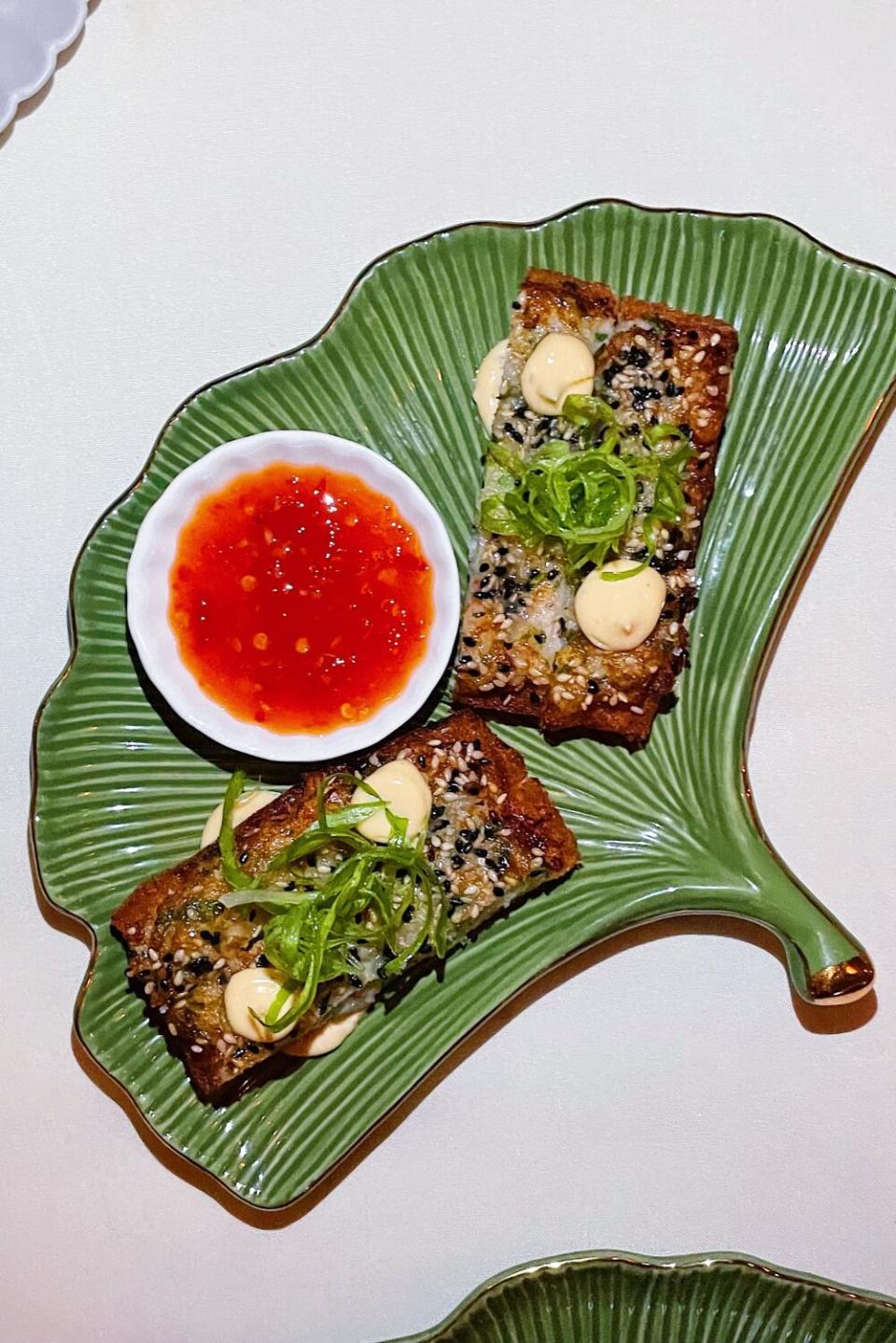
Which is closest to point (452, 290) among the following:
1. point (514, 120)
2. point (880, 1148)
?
point (514, 120)

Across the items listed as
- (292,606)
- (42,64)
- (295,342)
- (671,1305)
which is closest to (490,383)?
(295,342)

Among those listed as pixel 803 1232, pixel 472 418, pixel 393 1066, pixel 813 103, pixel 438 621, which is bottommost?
pixel 803 1232

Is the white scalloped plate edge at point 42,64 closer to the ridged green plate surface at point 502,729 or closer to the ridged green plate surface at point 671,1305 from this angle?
the ridged green plate surface at point 502,729

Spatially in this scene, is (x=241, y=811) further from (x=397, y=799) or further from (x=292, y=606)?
(x=292, y=606)

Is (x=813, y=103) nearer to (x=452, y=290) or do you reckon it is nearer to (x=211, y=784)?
(x=452, y=290)

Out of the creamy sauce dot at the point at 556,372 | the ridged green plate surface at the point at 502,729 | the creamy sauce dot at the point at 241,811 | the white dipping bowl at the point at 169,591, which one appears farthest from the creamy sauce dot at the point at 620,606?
the creamy sauce dot at the point at 241,811

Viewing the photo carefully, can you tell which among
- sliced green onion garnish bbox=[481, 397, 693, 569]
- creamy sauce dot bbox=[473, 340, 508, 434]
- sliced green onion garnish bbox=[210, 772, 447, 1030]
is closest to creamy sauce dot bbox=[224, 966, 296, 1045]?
sliced green onion garnish bbox=[210, 772, 447, 1030]
